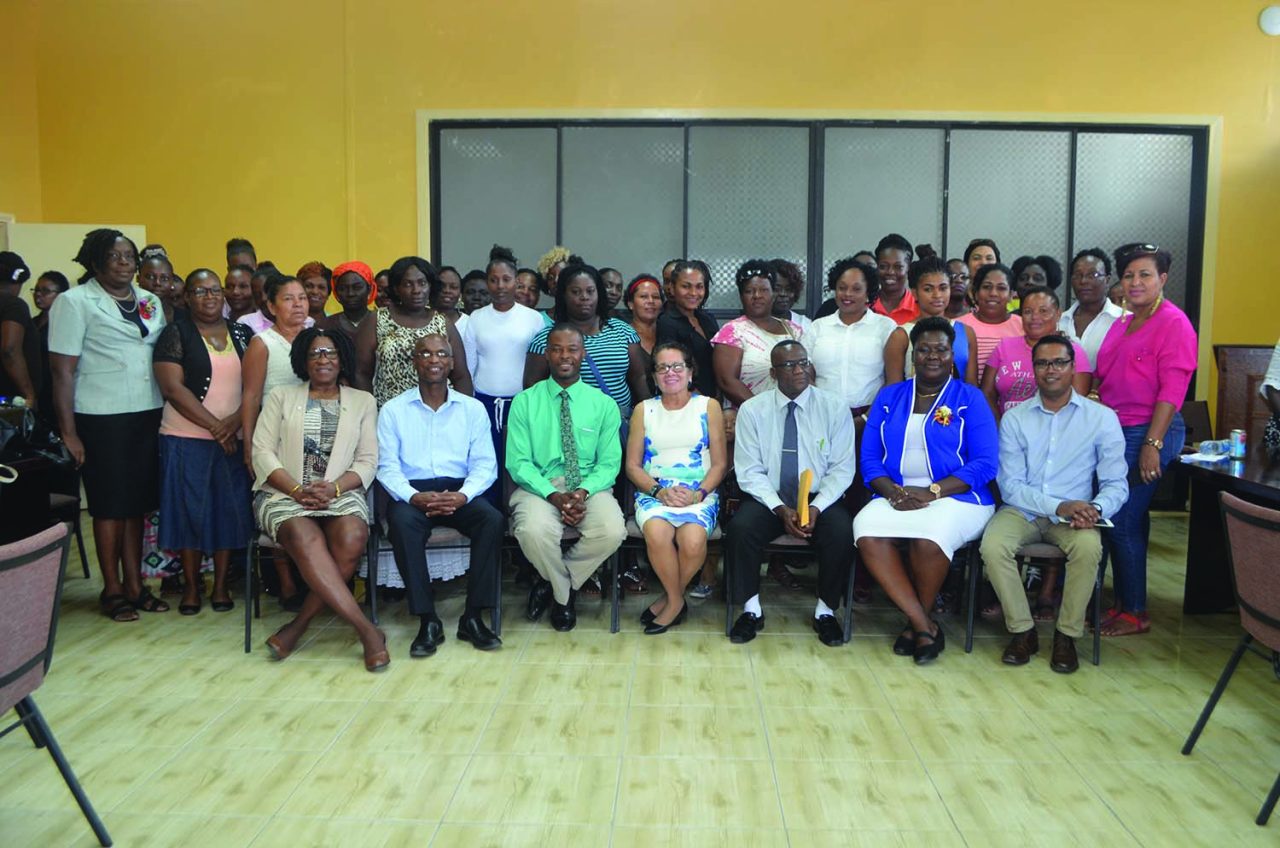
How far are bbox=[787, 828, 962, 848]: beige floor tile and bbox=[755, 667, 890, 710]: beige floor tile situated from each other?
893mm

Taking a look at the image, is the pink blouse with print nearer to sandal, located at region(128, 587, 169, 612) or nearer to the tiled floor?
the tiled floor

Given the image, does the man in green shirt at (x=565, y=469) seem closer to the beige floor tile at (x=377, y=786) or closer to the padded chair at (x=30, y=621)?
the beige floor tile at (x=377, y=786)

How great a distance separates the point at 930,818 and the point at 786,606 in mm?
2083

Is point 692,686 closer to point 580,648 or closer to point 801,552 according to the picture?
point 580,648

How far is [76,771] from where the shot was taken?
3002 mm

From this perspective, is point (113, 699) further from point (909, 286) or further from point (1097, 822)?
point (909, 286)

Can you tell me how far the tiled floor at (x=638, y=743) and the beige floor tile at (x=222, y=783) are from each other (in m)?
0.01

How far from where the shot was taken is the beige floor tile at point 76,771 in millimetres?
2816

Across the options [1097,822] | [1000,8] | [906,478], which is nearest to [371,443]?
[906,478]

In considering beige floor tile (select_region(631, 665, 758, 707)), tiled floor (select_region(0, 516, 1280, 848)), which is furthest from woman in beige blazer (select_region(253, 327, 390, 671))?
beige floor tile (select_region(631, 665, 758, 707))

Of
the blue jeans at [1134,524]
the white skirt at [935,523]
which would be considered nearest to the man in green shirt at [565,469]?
the white skirt at [935,523]

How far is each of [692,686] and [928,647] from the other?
1045mm

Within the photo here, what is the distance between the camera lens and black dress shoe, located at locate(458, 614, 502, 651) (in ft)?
13.6

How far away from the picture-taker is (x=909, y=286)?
5.46m
